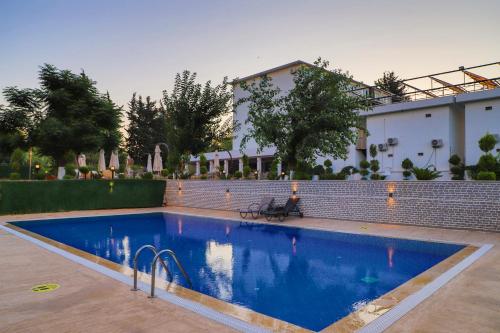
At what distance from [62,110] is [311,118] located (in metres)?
15.9

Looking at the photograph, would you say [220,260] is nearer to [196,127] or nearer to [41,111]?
[196,127]

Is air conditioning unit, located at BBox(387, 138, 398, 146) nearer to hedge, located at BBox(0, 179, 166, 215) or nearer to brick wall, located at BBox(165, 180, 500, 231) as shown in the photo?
brick wall, located at BBox(165, 180, 500, 231)

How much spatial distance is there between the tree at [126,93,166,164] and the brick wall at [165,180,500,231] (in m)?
39.7

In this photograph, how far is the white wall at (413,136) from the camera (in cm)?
2112

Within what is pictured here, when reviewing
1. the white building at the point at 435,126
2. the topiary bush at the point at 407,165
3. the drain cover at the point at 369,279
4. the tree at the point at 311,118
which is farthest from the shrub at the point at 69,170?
the topiary bush at the point at 407,165

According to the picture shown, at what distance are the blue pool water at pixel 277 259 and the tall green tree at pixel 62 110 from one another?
806 cm

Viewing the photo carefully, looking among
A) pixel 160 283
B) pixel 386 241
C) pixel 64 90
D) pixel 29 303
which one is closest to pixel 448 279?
pixel 386 241

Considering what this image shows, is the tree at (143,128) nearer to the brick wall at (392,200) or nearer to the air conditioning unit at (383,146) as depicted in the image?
the air conditioning unit at (383,146)

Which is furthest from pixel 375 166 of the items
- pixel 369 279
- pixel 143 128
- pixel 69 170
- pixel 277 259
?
pixel 143 128

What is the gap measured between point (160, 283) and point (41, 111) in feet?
67.1

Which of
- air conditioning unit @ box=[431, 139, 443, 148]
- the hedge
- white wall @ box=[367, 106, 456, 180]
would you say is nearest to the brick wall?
the hedge

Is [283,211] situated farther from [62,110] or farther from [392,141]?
[62,110]

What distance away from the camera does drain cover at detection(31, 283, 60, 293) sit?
5230 millimetres

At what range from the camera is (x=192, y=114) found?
2341 centimetres
